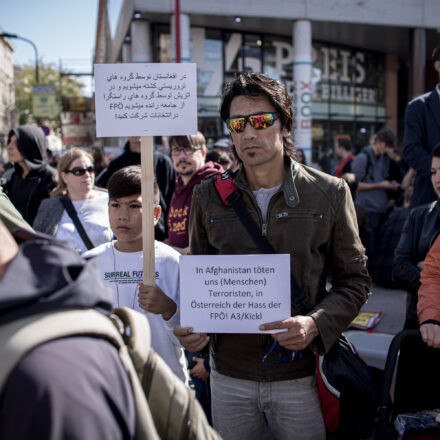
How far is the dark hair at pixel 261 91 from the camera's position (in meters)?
1.93

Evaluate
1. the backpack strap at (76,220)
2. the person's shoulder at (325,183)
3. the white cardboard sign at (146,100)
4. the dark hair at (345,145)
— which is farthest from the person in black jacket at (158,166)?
the dark hair at (345,145)

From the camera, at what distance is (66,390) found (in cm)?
77

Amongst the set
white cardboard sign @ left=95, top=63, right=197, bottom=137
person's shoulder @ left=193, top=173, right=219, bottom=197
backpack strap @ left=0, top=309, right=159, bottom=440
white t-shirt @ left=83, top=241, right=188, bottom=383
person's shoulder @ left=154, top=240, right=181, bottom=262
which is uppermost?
white cardboard sign @ left=95, top=63, right=197, bottom=137

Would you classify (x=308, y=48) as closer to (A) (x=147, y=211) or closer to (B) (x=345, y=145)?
(B) (x=345, y=145)

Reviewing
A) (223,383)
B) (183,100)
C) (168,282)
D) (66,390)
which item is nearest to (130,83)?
(183,100)

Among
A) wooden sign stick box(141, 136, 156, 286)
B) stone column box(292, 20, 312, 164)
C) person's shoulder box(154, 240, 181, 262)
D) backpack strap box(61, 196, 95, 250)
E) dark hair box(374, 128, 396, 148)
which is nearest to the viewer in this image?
wooden sign stick box(141, 136, 156, 286)

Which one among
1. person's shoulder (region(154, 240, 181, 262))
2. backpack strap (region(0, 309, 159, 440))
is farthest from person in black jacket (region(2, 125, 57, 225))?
backpack strap (region(0, 309, 159, 440))

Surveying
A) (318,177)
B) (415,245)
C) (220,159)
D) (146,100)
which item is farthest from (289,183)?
(220,159)

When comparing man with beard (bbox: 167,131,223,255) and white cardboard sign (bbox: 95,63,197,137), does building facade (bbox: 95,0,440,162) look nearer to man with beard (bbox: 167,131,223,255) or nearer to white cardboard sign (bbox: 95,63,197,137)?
man with beard (bbox: 167,131,223,255)

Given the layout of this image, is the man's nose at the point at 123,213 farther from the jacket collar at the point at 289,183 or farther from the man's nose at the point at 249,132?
the man's nose at the point at 249,132

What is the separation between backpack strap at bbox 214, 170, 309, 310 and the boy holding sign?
1.65 ft

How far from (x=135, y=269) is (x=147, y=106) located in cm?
87

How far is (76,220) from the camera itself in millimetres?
3525

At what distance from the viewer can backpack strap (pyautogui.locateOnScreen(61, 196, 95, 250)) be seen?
3.38m
